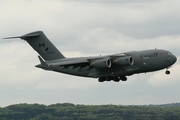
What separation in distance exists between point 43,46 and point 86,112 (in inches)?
3202

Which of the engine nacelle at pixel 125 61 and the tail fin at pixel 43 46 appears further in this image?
the tail fin at pixel 43 46

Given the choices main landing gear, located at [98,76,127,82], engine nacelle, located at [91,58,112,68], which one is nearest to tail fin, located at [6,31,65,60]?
main landing gear, located at [98,76,127,82]

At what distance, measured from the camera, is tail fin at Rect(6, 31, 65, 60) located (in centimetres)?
5412

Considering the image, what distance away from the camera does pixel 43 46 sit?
54.7 metres

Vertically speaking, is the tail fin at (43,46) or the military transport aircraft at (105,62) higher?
the tail fin at (43,46)

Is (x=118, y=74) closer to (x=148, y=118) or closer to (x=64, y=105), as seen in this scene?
(x=148, y=118)

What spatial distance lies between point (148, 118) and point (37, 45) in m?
72.2

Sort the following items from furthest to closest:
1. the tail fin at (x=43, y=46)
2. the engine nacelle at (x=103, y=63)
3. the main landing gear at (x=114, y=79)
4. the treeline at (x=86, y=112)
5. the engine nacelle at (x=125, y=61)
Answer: the treeline at (x=86, y=112) < the tail fin at (x=43, y=46) < the main landing gear at (x=114, y=79) < the engine nacelle at (x=103, y=63) < the engine nacelle at (x=125, y=61)

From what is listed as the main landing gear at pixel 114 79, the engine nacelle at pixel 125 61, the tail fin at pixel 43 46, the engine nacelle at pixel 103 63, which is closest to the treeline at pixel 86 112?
the tail fin at pixel 43 46

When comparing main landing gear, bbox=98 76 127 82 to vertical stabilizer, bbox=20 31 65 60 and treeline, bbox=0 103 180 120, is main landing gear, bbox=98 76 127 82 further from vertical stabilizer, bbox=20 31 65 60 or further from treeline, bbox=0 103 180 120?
treeline, bbox=0 103 180 120

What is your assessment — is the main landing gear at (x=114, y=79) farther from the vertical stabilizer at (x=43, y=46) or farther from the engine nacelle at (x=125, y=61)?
the vertical stabilizer at (x=43, y=46)

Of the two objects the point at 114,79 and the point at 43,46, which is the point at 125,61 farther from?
the point at 43,46

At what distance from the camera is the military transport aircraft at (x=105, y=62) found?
47.2 meters

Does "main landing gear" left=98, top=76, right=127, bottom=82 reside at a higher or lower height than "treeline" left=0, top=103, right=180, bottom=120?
lower
